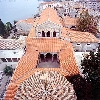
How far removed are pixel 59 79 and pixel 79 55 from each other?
10683mm

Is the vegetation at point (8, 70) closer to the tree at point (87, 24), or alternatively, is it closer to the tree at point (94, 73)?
the tree at point (94, 73)

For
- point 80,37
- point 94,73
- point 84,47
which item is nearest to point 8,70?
point 84,47

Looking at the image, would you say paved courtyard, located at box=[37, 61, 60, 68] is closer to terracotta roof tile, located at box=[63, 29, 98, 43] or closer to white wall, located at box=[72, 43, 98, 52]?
terracotta roof tile, located at box=[63, 29, 98, 43]

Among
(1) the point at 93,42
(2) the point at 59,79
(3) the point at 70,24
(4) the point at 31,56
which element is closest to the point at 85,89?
(2) the point at 59,79

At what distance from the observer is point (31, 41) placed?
2297cm

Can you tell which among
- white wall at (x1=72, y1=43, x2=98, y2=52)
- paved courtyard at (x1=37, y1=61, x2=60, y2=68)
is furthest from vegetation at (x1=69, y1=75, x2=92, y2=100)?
white wall at (x1=72, y1=43, x2=98, y2=52)

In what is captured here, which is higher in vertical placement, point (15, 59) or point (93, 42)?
point (93, 42)

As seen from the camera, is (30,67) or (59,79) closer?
(59,79)

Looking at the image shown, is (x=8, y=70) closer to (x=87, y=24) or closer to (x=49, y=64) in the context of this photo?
(x=49, y=64)

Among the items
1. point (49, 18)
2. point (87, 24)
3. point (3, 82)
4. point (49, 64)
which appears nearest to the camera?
point (49, 64)

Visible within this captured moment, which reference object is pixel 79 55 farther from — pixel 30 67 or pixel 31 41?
pixel 30 67

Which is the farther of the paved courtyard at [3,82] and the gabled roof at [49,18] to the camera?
the gabled roof at [49,18]

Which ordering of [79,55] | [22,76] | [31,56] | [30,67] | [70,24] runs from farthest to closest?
1. [70,24]
2. [79,55]
3. [31,56]
4. [30,67]
5. [22,76]

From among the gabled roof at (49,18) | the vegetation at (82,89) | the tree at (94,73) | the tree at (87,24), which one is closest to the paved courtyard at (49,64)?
the tree at (94,73)
